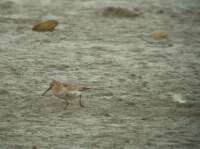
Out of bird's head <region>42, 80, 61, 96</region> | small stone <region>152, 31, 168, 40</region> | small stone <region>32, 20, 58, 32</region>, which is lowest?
small stone <region>32, 20, 58, 32</region>

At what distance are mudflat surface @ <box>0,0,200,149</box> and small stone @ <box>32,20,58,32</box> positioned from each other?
83 mm

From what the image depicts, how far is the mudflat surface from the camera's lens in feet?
12.2

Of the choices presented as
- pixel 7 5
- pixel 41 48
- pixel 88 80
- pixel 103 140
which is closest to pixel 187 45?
pixel 88 80

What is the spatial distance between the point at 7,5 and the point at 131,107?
10.5 feet

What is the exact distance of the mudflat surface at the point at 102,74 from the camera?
372cm

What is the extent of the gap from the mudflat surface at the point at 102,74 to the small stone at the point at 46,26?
3.3 inches

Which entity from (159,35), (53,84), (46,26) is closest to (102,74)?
(53,84)

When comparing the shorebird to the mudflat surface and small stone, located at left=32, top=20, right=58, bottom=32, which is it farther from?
small stone, located at left=32, top=20, right=58, bottom=32

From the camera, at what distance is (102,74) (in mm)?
4703

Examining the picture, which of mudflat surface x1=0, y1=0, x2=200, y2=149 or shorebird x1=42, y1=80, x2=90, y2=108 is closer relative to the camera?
mudflat surface x1=0, y1=0, x2=200, y2=149

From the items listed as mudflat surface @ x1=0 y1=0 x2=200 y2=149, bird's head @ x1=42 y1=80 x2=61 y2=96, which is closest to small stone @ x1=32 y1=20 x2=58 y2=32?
mudflat surface @ x1=0 y1=0 x2=200 y2=149

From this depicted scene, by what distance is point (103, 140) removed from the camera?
3650mm

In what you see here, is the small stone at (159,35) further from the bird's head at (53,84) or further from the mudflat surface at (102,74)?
the bird's head at (53,84)

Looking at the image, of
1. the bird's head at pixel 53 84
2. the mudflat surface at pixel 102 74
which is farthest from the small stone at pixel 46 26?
the bird's head at pixel 53 84
